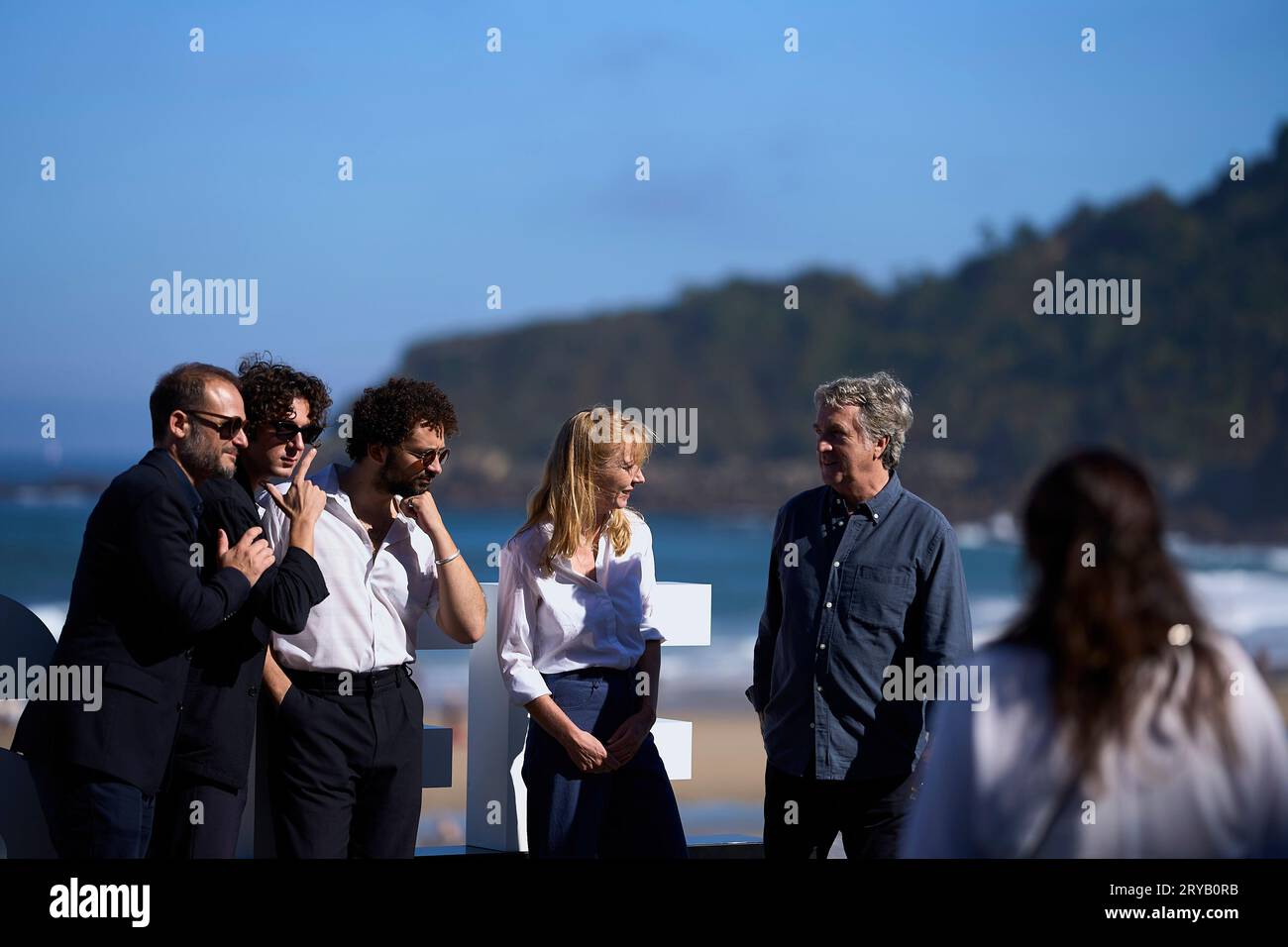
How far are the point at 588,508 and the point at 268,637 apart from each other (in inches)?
40.4

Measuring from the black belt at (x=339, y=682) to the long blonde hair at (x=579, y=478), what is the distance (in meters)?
0.61

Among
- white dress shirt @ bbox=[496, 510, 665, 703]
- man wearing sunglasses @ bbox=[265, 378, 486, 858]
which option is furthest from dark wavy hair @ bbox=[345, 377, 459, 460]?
white dress shirt @ bbox=[496, 510, 665, 703]

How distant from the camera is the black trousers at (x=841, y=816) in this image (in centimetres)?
414

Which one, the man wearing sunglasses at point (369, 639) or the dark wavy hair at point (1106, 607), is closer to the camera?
the dark wavy hair at point (1106, 607)

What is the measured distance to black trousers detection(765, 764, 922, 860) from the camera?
163 inches

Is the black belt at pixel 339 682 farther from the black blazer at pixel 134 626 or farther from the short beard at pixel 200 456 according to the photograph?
the short beard at pixel 200 456

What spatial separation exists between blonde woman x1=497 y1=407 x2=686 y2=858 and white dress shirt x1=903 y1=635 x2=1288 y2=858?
209 centimetres

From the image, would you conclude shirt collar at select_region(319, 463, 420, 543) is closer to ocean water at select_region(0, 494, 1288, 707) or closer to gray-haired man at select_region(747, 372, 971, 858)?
gray-haired man at select_region(747, 372, 971, 858)

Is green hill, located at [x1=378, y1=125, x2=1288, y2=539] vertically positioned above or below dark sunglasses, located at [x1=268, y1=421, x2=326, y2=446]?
above

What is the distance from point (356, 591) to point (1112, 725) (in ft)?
7.97

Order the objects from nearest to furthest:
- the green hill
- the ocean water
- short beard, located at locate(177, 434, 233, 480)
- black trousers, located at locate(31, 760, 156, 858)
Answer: black trousers, located at locate(31, 760, 156, 858)
short beard, located at locate(177, 434, 233, 480)
the ocean water
the green hill

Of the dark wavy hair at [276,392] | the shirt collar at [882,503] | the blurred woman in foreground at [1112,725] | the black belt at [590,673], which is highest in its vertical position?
the dark wavy hair at [276,392]

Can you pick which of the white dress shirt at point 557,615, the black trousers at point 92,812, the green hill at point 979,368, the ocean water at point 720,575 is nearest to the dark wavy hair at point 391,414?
the white dress shirt at point 557,615
